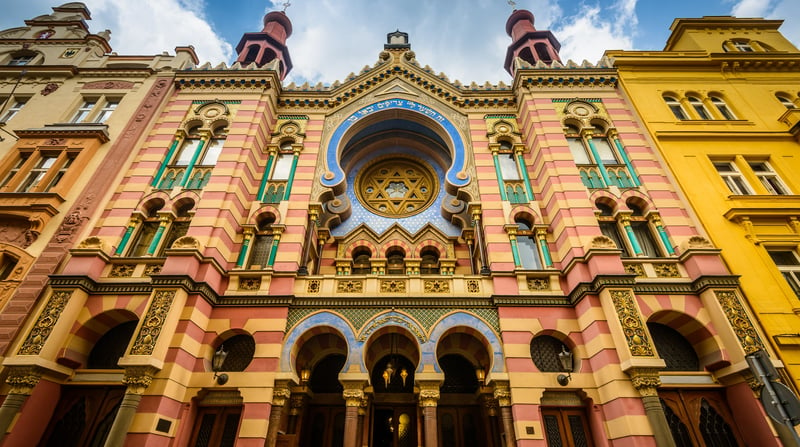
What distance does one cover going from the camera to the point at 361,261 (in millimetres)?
15688

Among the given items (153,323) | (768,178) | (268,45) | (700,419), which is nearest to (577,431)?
(700,419)

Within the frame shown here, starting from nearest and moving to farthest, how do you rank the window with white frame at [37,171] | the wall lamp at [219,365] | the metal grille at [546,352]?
the wall lamp at [219,365]
the metal grille at [546,352]
the window with white frame at [37,171]

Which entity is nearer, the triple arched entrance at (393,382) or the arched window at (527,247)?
the triple arched entrance at (393,382)

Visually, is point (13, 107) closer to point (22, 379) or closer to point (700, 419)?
point (22, 379)

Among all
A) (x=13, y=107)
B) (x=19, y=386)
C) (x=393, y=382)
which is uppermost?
(x=13, y=107)

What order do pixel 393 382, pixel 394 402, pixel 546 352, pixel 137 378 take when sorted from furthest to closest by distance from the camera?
1. pixel 393 382
2. pixel 394 402
3. pixel 546 352
4. pixel 137 378

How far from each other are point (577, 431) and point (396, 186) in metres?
12.5

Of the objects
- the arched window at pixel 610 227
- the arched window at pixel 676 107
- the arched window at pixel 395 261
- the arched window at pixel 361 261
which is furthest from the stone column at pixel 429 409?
the arched window at pixel 676 107

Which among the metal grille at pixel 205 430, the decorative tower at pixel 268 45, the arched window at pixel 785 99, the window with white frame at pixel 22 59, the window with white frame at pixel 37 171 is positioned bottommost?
the metal grille at pixel 205 430

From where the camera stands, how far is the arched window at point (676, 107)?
54.4 ft

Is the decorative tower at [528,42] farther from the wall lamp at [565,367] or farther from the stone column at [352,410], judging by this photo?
the stone column at [352,410]

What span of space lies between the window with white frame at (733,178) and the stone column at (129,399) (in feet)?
67.1

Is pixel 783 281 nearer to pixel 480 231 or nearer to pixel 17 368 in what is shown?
pixel 480 231

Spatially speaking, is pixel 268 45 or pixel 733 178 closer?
pixel 733 178
